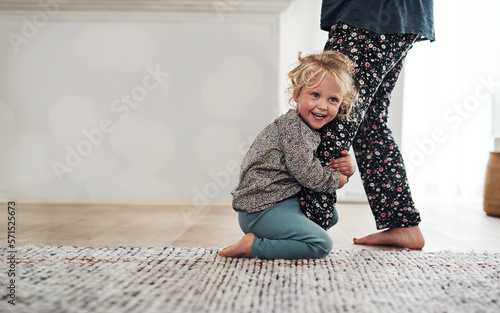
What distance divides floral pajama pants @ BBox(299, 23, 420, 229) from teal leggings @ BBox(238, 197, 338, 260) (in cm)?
6

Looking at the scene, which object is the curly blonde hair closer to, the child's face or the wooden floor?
the child's face

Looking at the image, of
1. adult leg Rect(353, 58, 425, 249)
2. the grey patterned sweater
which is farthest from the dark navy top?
the grey patterned sweater

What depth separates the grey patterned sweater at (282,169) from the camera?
963mm

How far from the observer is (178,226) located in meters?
1.44

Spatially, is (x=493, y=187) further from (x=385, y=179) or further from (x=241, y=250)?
(x=241, y=250)

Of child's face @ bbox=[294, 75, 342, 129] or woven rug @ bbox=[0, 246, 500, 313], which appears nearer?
woven rug @ bbox=[0, 246, 500, 313]

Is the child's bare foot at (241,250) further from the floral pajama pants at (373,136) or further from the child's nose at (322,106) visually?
the child's nose at (322,106)

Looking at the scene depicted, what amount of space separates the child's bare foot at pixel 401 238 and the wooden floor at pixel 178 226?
0.05 meters

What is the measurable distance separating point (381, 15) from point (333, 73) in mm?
206

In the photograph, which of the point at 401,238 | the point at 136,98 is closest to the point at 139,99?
the point at 136,98

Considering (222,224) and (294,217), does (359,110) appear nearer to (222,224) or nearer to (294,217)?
(294,217)

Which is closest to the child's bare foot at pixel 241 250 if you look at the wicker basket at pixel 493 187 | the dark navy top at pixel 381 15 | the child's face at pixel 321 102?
the child's face at pixel 321 102

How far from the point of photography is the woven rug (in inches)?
24.7

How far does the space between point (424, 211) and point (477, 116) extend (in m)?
0.81
